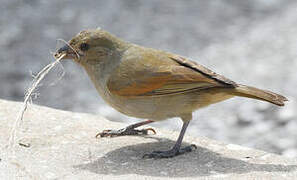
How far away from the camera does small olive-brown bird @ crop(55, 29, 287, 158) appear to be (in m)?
5.45

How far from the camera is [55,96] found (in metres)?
10.6

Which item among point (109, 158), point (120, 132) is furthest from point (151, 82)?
point (120, 132)

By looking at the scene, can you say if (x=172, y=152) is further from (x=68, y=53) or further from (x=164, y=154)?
(x=68, y=53)

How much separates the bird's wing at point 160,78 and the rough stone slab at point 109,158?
0.58m

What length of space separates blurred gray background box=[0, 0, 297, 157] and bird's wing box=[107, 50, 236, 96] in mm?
3588

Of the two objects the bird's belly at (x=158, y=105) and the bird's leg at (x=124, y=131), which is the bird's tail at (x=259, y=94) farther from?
the bird's leg at (x=124, y=131)

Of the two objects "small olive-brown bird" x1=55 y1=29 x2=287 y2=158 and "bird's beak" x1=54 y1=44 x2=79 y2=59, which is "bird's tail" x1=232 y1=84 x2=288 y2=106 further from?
"bird's beak" x1=54 y1=44 x2=79 y2=59

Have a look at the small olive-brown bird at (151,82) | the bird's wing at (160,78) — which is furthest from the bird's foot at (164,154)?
the bird's wing at (160,78)

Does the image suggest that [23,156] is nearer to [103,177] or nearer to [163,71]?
[103,177]

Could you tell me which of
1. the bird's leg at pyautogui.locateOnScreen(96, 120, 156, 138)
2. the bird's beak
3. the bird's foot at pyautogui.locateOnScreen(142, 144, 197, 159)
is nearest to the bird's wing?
the bird's beak

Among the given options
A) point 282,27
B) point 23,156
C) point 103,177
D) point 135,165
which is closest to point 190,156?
point 135,165

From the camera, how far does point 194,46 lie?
11.4m

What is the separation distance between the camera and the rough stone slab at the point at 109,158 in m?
5.14

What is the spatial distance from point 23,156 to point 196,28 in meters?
7.05
